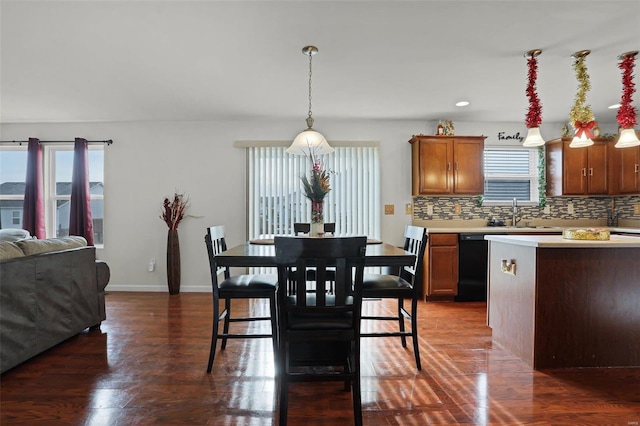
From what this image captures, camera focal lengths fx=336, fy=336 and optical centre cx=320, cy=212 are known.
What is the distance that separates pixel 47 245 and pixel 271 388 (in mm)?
2053

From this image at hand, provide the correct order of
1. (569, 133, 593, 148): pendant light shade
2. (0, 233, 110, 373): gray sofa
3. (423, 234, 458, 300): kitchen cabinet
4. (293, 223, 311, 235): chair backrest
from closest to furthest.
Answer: (0, 233, 110, 373): gray sofa → (569, 133, 593, 148): pendant light shade → (293, 223, 311, 235): chair backrest → (423, 234, 458, 300): kitchen cabinet

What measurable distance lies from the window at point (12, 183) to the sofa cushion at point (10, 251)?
10.2 ft

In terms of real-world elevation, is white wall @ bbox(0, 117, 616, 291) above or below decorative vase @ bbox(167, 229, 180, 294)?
above

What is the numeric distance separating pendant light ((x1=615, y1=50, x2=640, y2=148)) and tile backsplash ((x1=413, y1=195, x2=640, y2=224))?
205 centimetres

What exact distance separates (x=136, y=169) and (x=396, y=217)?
362 centimetres

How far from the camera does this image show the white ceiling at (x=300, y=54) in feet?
7.13

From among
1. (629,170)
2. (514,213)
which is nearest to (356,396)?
(514,213)

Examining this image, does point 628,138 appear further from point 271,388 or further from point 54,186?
point 54,186

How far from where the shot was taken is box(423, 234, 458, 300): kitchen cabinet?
4.02 metres

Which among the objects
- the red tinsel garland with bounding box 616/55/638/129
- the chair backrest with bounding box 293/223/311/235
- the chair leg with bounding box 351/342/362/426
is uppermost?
the red tinsel garland with bounding box 616/55/638/129

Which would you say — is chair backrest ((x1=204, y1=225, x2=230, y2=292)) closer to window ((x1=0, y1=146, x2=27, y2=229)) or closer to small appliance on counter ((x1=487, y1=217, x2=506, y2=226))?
small appliance on counter ((x1=487, y1=217, x2=506, y2=226))

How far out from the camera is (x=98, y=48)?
8.66ft

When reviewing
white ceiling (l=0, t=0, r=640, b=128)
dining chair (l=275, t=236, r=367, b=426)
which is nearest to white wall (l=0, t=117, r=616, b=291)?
white ceiling (l=0, t=0, r=640, b=128)

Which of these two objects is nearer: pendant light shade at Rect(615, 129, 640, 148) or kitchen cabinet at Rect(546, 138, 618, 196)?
pendant light shade at Rect(615, 129, 640, 148)
